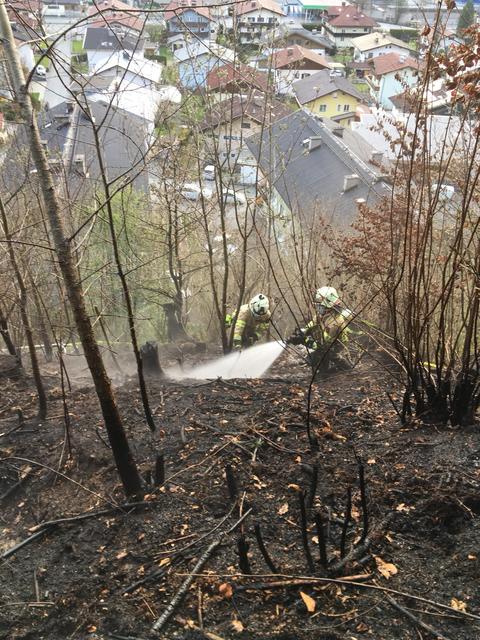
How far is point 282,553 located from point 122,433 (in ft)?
5.39

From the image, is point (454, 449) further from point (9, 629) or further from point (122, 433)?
point (9, 629)

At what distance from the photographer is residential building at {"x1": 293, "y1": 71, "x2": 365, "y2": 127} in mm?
29828

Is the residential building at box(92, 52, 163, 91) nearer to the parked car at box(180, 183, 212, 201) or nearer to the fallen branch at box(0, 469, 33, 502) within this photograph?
the parked car at box(180, 183, 212, 201)

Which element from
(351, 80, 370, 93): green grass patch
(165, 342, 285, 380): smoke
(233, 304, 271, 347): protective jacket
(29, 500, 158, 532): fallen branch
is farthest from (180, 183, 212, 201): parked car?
(351, 80, 370, 93): green grass patch

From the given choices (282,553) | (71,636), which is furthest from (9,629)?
(282,553)

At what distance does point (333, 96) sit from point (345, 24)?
66.7ft

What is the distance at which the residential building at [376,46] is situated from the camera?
36.3 metres

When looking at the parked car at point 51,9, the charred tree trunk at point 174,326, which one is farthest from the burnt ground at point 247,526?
the charred tree trunk at point 174,326

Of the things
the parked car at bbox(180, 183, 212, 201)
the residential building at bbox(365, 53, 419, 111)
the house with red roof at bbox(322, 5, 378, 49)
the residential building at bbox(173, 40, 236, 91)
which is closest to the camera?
the residential building at bbox(365, 53, 419, 111)

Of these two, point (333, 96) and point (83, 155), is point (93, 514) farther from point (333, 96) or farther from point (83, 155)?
point (333, 96)

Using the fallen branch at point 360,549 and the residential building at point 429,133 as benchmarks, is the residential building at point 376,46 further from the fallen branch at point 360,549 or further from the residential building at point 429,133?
the fallen branch at point 360,549

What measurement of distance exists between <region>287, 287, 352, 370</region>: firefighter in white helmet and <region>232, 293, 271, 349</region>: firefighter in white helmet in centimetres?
87

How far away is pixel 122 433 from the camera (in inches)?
170

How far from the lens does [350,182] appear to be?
2005 centimetres
